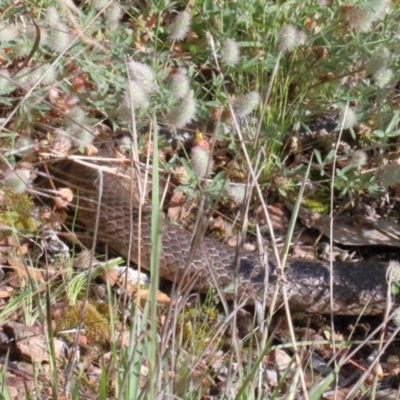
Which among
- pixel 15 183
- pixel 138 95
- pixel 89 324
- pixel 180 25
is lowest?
pixel 89 324

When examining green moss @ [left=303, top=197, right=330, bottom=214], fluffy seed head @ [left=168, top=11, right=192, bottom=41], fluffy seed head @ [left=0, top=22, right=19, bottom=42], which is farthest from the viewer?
green moss @ [left=303, top=197, right=330, bottom=214]

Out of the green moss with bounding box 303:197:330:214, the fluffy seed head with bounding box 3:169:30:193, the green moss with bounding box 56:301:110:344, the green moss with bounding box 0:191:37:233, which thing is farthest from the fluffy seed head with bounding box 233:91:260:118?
the green moss with bounding box 303:197:330:214

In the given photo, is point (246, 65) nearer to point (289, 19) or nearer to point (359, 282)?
point (289, 19)

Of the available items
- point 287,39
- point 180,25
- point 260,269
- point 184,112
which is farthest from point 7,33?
point 260,269

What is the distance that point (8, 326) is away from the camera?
399 cm

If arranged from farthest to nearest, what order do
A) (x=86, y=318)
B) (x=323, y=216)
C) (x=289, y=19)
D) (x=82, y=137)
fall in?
(x=323, y=216) → (x=289, y=19) → (x=86, y=318) → (x=82, y=137)

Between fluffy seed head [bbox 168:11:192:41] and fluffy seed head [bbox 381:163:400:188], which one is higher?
fluffy seed head [bbox 168:11:192:41]

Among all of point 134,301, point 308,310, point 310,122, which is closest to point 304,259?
point 308,310

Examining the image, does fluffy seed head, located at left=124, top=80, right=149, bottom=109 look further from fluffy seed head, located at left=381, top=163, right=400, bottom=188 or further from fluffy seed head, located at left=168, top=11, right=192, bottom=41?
fluffy seed head, located at left=381, top=163, right=400, bottom=188

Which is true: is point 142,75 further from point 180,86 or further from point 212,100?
point 212,100

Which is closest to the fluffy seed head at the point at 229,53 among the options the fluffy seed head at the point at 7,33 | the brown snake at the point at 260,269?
the fluffy seed head at the point at 7,33

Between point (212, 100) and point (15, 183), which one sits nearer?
point (15, 183)

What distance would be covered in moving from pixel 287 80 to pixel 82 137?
1394 millimetres

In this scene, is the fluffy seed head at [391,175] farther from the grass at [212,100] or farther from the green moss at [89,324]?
the green moss at [89,324]
